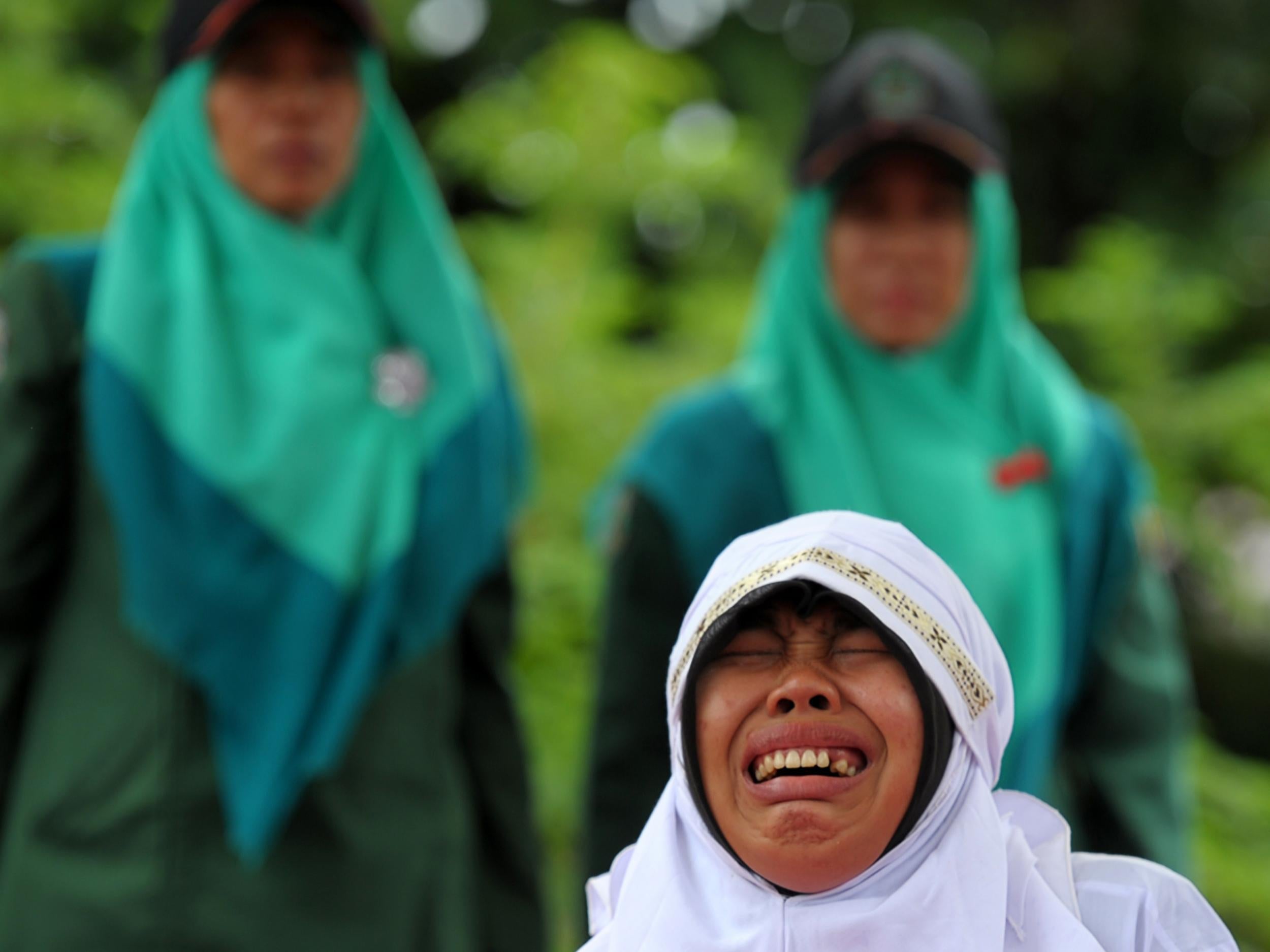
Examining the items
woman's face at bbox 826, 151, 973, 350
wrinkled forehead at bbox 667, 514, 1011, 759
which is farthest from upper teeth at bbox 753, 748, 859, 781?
woman's face at bbox 826, 151, 973, 350

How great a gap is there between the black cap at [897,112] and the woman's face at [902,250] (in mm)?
43

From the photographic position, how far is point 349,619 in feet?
8.78

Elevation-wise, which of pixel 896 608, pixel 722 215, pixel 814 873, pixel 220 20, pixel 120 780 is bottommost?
pixel 120 780

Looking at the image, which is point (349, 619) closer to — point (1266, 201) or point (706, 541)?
point (706, 541)

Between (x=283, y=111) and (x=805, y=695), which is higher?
(x=283, y=111)

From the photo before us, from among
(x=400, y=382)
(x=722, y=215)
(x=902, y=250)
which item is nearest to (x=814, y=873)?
(x=400, y=382)

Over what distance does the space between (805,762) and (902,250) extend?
4.77 ft

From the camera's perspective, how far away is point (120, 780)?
2516 millimetres

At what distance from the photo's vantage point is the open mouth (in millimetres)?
1627

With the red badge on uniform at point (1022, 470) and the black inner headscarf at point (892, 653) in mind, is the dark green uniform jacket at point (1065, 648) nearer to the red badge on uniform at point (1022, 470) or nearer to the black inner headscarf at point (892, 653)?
the red badge on uniform at point (1022, 470)

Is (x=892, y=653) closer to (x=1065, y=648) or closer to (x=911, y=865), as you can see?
(x=911, y=865)

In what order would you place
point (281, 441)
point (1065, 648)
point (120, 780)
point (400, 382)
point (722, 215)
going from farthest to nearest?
point (722, 215)
point (1065, 648)
point (400, 382)
point (281, 441)
point (120, 780)

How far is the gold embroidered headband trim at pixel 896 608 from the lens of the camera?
5.35 feet

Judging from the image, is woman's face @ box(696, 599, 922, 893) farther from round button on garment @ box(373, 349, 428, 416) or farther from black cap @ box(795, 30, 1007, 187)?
black cap @ box(795, 30, 1007, 187)
